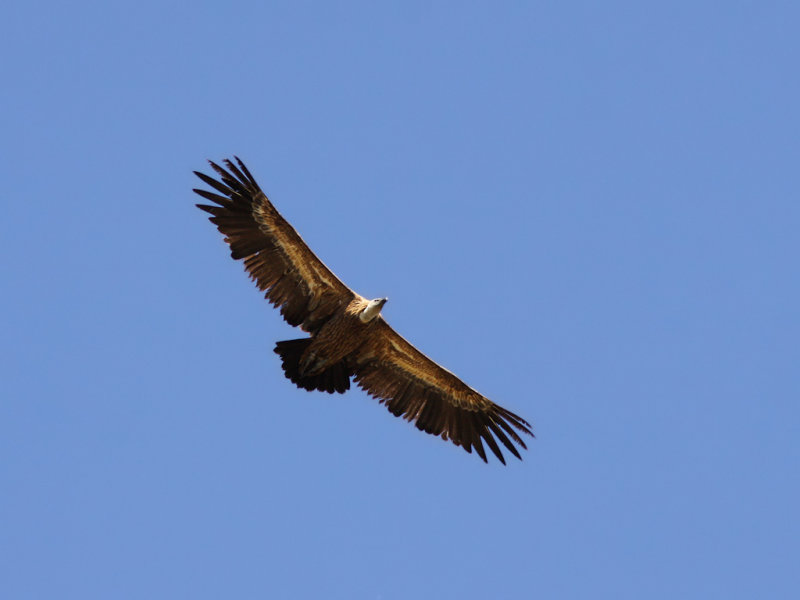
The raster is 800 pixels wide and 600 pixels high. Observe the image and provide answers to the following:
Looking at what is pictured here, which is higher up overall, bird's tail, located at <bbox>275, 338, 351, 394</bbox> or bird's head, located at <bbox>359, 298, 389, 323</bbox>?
bird's head, located at <bbox>359, 298, 389, 323</bbox>

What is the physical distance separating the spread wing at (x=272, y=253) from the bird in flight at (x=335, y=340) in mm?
16

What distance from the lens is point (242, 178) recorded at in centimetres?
2011

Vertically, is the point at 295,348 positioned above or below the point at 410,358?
below

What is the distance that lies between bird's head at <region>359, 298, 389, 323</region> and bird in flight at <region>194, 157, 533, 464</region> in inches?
0.6

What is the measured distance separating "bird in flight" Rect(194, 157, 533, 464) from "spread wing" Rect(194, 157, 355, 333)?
16 mm

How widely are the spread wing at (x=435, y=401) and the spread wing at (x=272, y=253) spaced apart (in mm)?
1365

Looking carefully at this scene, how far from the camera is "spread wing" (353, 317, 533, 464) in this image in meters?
21.5

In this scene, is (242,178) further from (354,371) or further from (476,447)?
(476,447)

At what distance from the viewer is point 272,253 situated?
805 inches

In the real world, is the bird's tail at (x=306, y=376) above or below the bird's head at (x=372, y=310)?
below

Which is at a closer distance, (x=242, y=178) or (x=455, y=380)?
(x=242, y=178)

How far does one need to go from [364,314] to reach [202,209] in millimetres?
3021

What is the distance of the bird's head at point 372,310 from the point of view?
793 inches

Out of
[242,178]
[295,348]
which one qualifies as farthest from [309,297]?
[242,178]
